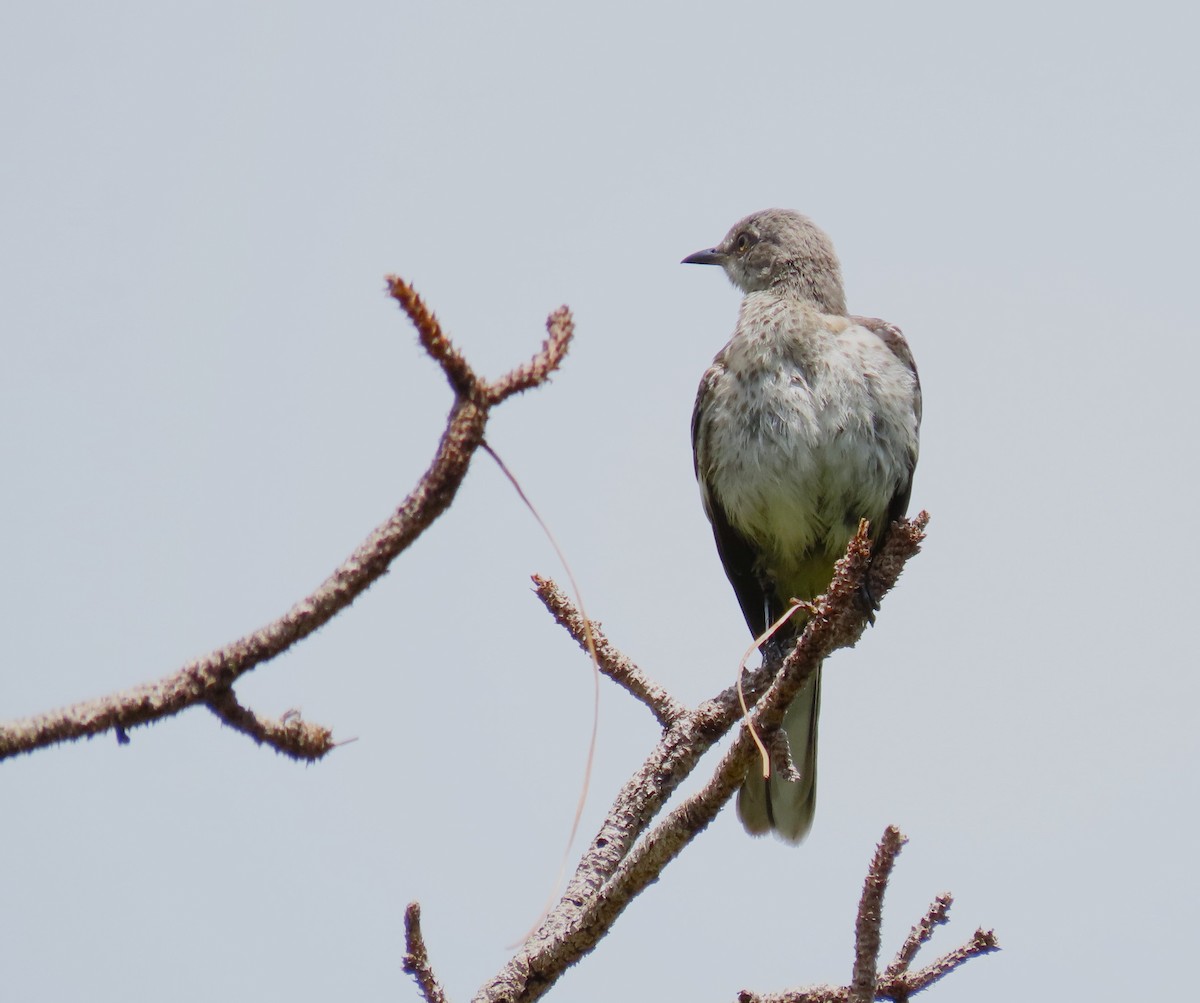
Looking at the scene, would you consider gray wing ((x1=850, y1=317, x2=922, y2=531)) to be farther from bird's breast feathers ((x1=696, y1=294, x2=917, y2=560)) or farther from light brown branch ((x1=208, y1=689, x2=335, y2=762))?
light brown branch ((x1=208, y1=689, x2=335, y2=762))

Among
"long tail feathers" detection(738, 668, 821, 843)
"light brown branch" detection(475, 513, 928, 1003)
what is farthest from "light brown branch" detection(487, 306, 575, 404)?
"long tail feathers" detection(738, 668, 821, 843)

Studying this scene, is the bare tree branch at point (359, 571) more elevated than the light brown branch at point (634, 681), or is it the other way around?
the light brown branch at point (634, 681)

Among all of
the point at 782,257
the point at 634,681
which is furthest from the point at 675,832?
the point at 782,257

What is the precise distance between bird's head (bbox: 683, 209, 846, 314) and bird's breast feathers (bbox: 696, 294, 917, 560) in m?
0.76

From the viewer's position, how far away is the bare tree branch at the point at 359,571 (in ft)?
5.79

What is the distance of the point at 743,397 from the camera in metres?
6.05

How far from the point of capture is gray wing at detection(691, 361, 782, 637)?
6.34 meters

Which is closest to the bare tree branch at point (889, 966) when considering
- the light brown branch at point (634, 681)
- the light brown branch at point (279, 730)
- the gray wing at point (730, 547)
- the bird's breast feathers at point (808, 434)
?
the light brown branch at point (634, 681)

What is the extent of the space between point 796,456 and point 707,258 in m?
2.53

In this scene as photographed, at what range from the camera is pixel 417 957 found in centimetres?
274

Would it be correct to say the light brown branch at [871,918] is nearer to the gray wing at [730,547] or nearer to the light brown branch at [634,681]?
the light brown branch at [634,681]

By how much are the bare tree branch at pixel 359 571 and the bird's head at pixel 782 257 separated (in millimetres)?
5115

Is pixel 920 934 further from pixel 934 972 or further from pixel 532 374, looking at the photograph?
pixel 532 374

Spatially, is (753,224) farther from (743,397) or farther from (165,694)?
(165,694)
